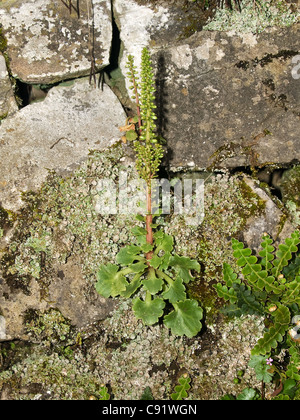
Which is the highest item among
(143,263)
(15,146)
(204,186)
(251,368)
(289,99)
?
(289,99)

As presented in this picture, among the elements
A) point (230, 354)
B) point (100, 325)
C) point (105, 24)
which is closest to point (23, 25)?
point (105, 24)

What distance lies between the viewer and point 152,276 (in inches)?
116

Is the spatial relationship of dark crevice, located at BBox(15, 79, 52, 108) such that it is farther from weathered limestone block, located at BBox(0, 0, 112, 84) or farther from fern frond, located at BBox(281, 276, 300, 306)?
fern frond, located at BBox(281, 276, 300, 306)

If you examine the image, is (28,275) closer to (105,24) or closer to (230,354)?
(230,354)

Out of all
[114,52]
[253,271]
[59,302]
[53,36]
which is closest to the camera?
[253,271]

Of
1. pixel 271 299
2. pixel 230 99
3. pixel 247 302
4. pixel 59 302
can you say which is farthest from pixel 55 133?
pixel 271 299

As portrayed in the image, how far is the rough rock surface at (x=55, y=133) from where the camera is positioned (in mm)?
3287

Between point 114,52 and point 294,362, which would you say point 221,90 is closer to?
point 114,52

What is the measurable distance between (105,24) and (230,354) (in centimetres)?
285

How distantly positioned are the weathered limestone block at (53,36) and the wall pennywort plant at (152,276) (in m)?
0.63

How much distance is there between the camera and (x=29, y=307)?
313 centimetres

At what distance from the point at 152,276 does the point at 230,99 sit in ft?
5.32

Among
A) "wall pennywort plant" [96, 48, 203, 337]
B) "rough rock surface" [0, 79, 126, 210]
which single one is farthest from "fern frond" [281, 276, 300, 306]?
"rough rock surface" [0, 79, 126, 210]

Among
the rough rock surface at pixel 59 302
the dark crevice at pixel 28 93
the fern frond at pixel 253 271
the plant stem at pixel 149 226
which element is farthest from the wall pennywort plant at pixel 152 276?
the dark crevice at pixel 28 93
